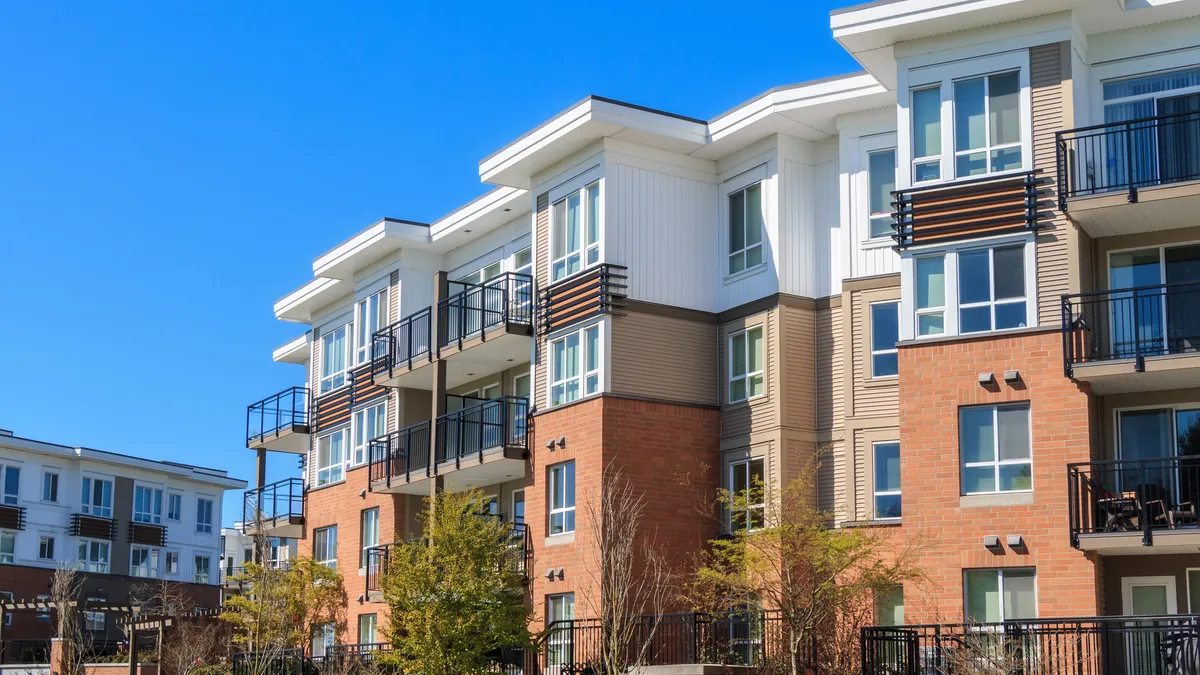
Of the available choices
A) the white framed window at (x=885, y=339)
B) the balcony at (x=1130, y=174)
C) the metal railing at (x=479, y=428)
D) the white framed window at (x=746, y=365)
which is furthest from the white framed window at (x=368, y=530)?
the balcony at (x=1130, y=174)

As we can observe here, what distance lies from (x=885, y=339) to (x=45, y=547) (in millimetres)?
51225

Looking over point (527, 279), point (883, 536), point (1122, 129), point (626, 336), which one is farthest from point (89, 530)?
point (1122, 129)

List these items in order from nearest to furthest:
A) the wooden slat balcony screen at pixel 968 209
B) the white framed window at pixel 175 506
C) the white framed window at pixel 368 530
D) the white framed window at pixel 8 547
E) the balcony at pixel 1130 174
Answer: the balcony at pixel 1130 174, the wooden slat balcony screen at pixel 968 209, the white framed window at pixel 368 530, the white framed window at pixel 8 547, the white framed window at pixel 175 506

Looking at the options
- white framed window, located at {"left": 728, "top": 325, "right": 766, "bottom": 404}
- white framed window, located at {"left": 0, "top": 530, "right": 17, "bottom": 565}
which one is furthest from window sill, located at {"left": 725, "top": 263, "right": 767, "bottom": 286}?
Answer: white framed window, located at {"left": 0, "top": 530, "right": 17, "bottom": 565}

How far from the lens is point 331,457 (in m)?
50.7

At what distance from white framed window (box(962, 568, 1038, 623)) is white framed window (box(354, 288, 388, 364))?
77.6 ft

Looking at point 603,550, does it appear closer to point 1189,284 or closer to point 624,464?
point 624,464

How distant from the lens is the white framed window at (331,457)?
49812mm

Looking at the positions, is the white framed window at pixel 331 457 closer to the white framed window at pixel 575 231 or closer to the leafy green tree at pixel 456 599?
the leafy green tree at pixel 456 599

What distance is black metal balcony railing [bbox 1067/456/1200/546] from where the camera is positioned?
25.7m

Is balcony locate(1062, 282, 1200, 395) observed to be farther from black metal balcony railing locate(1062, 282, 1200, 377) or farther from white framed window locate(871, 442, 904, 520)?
white framed window locate(871, 442, 904, 520)

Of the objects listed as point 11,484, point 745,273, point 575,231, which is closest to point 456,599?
point 575,231

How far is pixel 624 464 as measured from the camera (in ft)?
111

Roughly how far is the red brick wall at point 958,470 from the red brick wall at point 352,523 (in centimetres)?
1954
